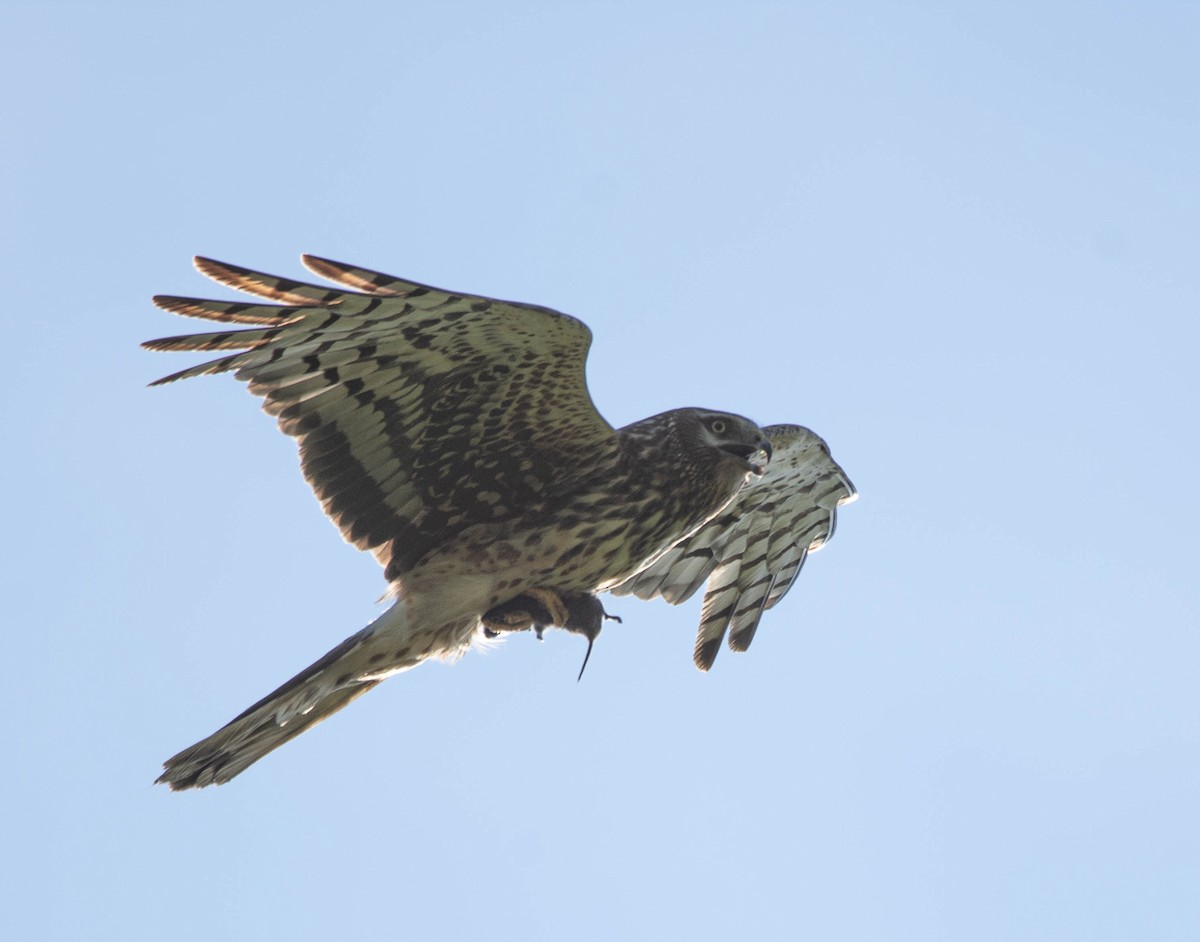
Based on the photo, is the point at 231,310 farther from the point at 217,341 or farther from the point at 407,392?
the point at 407,392

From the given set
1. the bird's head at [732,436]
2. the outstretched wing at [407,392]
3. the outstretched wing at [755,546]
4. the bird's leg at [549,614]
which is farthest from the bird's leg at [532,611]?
the outstretched wing at [755,546]

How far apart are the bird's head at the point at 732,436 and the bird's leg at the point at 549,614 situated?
1.02m

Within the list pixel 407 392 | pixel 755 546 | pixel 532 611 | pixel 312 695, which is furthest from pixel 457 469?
pixel 755 546

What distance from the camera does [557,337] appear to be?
25.6 feet

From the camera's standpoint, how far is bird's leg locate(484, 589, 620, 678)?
8352mm

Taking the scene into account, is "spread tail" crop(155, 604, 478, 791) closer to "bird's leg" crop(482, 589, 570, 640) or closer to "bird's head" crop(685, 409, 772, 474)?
"bird's leg" crop(482, 589, 570, 640)

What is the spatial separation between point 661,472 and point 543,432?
2.07 feet

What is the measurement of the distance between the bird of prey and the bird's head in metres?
0.01

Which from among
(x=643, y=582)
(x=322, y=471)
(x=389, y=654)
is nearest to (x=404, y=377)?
(x=322, y=471)

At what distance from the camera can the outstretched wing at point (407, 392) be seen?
741cm

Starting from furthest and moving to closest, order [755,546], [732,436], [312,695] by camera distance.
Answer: [755,546] → [732,436] → [312,695]

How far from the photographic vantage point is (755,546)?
10391 millimetres

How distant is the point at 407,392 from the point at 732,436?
1724 millimetres

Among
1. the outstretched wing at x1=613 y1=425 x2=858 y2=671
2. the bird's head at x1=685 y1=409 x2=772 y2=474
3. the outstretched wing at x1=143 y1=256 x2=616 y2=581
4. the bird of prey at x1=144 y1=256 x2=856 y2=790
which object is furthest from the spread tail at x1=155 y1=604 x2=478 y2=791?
the outstretched wing at x1=613 y1=425 x2=858 y2=671
